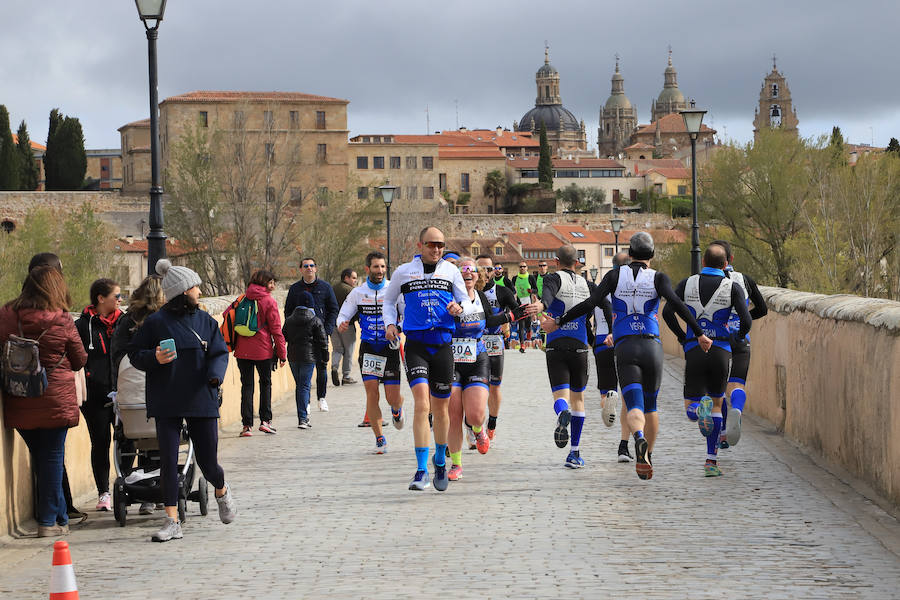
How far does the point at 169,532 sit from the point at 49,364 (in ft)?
4.17

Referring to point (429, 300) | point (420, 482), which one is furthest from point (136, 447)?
point (429, 300)

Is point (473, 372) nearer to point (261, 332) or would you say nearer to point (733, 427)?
point (733, 427)

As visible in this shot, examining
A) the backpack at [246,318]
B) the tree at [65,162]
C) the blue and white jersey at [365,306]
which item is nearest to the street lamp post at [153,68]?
the backpack at [246,318]

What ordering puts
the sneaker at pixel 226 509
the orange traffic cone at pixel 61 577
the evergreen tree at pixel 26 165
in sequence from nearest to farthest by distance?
1. the orange traffic cone at pixel 61 577
2. the sneaker at pixel 226 509
3. the evergreen tree at pixel 26 165

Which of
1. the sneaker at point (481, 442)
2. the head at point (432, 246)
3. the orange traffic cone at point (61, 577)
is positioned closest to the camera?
the orange traffic cone at point (61, 577)

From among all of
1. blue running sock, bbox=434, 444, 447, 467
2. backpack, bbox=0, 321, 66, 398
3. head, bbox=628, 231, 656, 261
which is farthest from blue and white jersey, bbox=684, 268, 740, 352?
backpack, bbox=0, 321, 66, 398

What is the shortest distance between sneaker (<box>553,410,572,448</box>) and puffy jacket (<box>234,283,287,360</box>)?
12.7 ft

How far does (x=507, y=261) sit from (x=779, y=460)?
324 ft

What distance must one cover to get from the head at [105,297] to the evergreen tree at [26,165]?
104m

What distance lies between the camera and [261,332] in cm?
1302

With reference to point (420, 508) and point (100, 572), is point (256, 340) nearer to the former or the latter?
point (420, 508)

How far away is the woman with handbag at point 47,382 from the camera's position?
7625 millimetres

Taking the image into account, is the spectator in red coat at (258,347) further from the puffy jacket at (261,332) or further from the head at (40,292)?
the head at (40,292)

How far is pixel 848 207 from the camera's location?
56.7m
